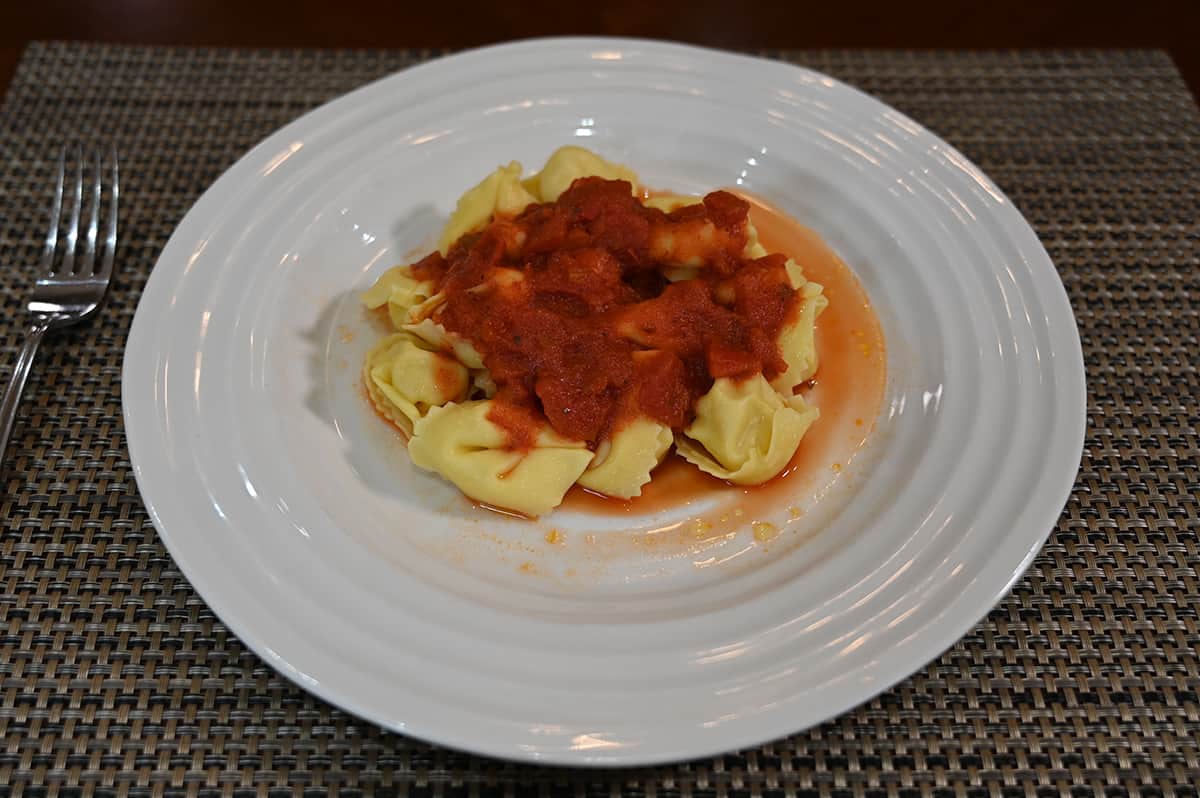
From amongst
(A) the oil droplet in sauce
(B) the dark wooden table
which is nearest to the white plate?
(A) the oil droplet in sauce

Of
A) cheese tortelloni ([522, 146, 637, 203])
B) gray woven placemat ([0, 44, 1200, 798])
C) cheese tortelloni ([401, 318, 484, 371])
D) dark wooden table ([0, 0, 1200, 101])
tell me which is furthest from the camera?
dark wooden table ([0, 0, 1200, 101])

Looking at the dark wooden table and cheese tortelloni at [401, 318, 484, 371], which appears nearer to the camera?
cheese tortelloni at [401, 318, 484, 371]

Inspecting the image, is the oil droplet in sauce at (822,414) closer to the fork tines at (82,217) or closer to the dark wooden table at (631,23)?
the dark wooden table at (631,23)

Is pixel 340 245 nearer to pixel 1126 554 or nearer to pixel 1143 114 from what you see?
pixel 1126 554

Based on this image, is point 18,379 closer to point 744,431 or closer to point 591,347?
point 591,347

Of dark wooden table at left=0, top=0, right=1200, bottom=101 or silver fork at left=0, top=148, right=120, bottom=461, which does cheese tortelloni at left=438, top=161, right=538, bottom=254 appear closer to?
silver fork at left=0, top=148, right=120, bottom=461

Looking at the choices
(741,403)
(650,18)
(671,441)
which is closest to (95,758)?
(671,441)
